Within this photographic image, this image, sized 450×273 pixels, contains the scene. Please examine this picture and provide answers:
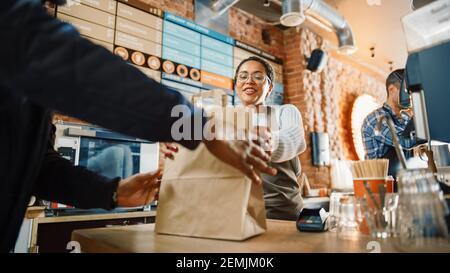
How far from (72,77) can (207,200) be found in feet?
1.50

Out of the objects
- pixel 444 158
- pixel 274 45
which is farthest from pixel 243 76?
pixel 274 45

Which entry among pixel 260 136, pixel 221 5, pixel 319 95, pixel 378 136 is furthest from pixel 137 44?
pixel 319 95

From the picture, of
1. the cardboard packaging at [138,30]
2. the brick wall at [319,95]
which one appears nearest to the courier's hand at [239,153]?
the cardboard packaging at [138,30]

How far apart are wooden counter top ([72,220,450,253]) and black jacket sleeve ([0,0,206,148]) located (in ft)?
0.99

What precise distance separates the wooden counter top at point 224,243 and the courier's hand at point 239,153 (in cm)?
18

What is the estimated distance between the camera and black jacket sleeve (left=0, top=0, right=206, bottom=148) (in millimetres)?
489

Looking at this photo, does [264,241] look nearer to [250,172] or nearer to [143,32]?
[250,172]

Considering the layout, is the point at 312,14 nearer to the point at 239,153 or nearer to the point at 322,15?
the point at 322,15

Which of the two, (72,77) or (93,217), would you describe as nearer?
(72,77)

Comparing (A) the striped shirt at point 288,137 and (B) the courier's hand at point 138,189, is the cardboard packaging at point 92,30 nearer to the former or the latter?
(A) the striped shirt at point 288,137

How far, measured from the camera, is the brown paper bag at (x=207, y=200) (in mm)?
758

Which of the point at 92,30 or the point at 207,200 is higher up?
the point at 92,30

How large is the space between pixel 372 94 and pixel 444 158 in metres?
5.14

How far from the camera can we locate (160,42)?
9.53 feet
